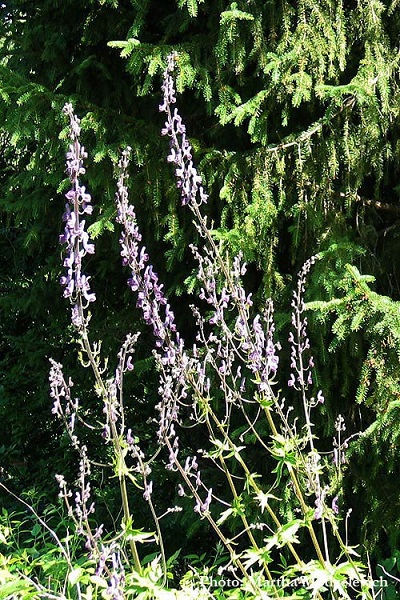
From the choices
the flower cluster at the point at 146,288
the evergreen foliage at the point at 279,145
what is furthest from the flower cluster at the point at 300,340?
the flower cluster at the point at 146,288

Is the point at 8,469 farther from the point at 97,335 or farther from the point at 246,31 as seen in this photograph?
the point at 246,31

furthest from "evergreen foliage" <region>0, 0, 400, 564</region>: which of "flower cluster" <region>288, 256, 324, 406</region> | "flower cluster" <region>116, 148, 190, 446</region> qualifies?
"flower cluster" <region>116, 148, 190, 446</region>

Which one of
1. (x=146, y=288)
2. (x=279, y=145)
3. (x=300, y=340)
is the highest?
(x=279, y=145)

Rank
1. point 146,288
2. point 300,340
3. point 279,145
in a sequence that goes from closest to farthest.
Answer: point 146,288 < point 300,340 < point 279,145

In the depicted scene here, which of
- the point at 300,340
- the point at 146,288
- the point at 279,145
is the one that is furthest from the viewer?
the point at 279,145

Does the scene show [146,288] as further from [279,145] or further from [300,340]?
[279,145]

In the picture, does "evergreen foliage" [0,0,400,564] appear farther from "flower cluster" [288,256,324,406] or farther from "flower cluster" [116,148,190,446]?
"flower cluster" [116,148,190,446]

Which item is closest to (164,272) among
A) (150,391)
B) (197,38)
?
(150,391)

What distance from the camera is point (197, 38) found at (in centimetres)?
363

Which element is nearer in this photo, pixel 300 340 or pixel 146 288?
pixel 146 288

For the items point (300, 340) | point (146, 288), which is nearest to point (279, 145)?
point (300, 340)

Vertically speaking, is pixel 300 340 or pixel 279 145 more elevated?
pixel 279 145

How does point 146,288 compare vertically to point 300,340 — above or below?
above

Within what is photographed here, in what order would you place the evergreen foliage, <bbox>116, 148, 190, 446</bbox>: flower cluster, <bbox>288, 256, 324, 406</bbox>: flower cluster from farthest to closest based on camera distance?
the evergreen foliage → <bbox>288, 256, 324, 406</bbox>: flower cluster → <bbox>116, 148, 190, 446</bbox>: flower cluster
